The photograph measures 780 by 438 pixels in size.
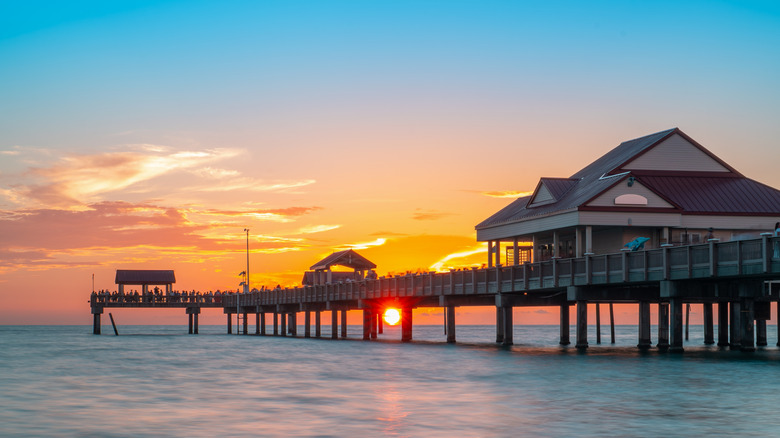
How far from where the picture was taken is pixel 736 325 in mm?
55938

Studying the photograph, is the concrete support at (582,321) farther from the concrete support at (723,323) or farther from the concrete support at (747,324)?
the concrete support at (723,323)

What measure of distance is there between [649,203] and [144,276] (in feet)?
266

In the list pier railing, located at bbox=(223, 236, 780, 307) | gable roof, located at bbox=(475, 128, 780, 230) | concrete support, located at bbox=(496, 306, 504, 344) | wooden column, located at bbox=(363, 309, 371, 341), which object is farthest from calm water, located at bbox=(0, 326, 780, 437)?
wooden column, located at bbox=(363, 309, 371, 341)

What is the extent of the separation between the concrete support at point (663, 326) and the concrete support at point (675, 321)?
58.4 inches

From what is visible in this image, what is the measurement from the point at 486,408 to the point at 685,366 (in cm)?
1670

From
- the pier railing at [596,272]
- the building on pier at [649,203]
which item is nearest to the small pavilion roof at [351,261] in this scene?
the pier railing at [596,272]

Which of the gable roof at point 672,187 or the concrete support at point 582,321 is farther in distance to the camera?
the gable roof at point 672,187

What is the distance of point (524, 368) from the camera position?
134 feet

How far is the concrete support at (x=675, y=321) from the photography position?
4506 centimetres

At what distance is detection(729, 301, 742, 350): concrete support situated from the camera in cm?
5372

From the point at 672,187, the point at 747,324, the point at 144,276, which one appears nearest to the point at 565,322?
the point at 672,187

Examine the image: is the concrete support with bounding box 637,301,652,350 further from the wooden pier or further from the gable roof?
the gable roof

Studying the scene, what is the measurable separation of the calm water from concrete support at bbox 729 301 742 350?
6041 millimetres

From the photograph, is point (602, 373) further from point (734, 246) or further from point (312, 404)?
point (312, 404)
